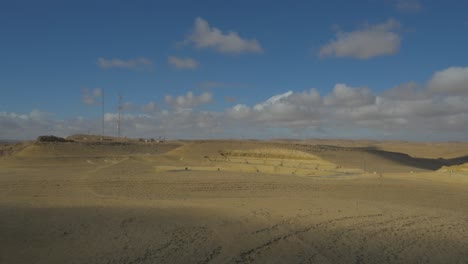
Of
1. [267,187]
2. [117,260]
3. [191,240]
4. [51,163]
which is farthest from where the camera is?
[51,163]

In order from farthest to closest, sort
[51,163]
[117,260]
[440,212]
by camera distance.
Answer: [51,163] → [440,212] → [117,260]

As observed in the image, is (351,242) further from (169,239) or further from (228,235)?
(169,239)

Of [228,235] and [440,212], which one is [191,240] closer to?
[228,235]

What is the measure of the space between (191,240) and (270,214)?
350cm

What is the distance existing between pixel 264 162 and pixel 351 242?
25.3 metres

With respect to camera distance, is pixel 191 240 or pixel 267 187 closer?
pixel 191 240

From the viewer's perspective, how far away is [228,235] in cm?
923

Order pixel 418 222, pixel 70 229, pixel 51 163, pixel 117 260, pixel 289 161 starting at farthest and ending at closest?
pixel 289 161 < pixel 51 163 < pixel 418 222 < pixel 70 229 < pixel 117 260

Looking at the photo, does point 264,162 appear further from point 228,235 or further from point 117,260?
point 117,260

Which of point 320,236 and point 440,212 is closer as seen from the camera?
point 320,236

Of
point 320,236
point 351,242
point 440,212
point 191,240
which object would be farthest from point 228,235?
point 440,212

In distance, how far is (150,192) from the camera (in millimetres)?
17000

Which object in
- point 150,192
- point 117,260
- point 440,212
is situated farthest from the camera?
point 150,192

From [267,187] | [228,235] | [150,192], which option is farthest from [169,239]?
[267,187]
